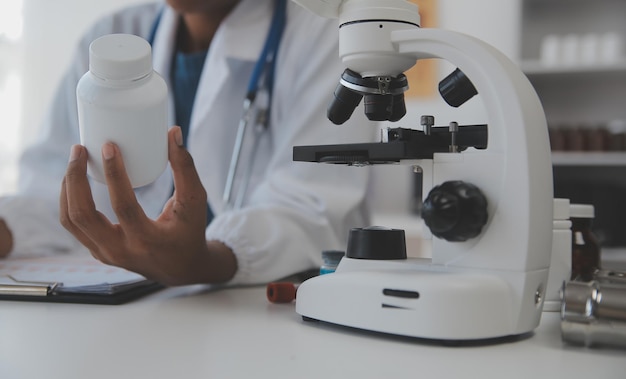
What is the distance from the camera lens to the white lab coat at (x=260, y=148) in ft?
3.05

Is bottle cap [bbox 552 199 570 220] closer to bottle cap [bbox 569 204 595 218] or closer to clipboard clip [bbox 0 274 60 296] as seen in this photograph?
bottle cap [bbox 569 204 595 218]

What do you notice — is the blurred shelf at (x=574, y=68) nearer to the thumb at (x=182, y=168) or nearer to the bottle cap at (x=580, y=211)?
the bottle cap at (x=580, y=211)

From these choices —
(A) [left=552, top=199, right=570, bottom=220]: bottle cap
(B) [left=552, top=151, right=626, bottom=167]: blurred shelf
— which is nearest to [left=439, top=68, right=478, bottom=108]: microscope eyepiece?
(A) [left=552, top=199, right=570, bottom=220]: bottle cap

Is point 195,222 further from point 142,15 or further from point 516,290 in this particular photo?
point 142,15

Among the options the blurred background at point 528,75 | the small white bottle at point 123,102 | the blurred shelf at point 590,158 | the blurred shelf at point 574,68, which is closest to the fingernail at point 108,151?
the small white bottle at point 123,102

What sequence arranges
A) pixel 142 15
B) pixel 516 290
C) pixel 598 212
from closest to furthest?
pixel 516 290, pixel 142 15, pixel 598 212

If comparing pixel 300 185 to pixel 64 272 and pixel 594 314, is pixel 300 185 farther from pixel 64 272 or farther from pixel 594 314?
pixel 594 314

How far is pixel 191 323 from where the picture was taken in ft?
1.90

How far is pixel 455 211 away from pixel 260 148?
2.22 ft

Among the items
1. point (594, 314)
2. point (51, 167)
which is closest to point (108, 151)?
point (594, 314)

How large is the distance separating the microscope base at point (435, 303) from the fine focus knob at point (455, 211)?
37 mm

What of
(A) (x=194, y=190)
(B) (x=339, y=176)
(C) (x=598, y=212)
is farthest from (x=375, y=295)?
(C) (x=598, y=212)

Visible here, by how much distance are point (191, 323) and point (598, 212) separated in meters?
2.04

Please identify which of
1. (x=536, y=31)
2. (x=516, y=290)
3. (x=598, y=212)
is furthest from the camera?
(x=536, y=31)
